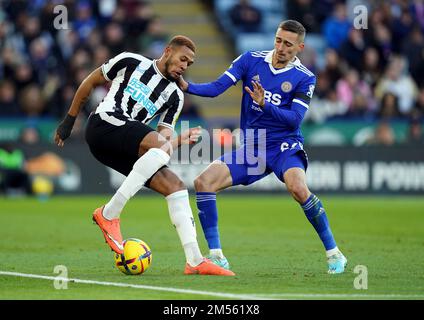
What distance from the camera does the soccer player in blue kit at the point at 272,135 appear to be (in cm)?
979

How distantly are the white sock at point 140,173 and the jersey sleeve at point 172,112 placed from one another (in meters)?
0.70

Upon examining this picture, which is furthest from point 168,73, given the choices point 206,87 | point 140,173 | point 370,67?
point 370,67

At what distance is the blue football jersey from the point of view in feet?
32.9

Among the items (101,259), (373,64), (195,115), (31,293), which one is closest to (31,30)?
(195,115)

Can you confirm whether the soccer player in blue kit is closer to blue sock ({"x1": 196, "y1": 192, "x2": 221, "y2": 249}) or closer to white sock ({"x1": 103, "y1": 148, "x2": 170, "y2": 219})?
blue sock ({"x1": 196, "y1": 192, "x2": 221, "y2": 249})

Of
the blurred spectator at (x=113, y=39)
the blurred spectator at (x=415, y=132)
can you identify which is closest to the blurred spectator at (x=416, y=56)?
the blurred spectator at (x=415, y=132)

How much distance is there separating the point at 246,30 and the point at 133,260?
17368 millimetres

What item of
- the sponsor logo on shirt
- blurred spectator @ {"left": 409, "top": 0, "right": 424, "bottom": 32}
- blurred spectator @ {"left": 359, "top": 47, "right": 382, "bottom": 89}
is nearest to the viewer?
the sponsor logo on shirt

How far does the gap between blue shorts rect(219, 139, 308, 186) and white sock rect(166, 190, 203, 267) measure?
0.92 metres

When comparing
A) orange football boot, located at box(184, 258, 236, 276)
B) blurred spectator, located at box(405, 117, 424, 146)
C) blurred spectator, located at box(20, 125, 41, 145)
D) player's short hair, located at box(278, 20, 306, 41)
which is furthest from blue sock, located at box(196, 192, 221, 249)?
blurred spectator, located at box(405, 117, 424, 146)

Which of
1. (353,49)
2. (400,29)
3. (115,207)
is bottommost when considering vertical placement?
(115,207)

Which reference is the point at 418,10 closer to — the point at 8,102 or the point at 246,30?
the point at 246,30

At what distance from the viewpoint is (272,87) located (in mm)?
10156

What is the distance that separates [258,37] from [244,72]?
15681mm
